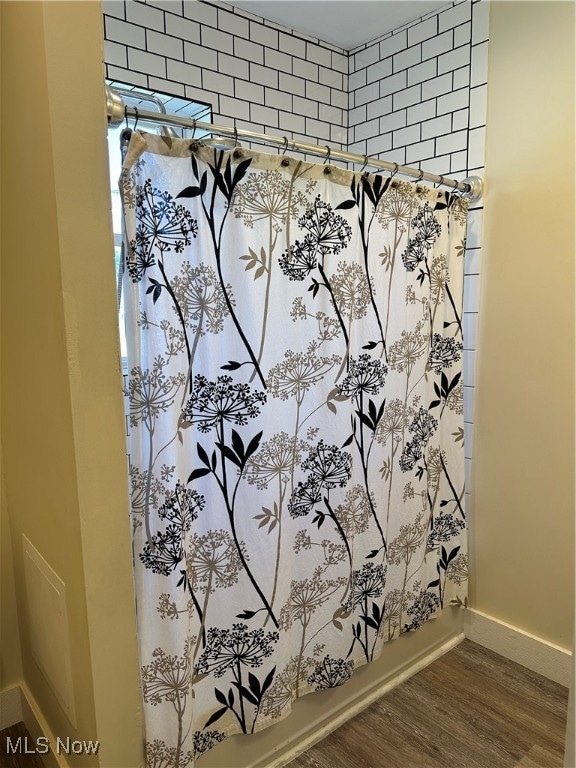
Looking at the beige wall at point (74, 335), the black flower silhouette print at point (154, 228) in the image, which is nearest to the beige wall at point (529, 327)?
the black flower silhouette print at point (154, 228)

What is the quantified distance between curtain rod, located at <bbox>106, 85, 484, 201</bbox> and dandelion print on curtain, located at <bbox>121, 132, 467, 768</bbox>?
0.15 ft

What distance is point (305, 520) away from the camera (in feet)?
5.16

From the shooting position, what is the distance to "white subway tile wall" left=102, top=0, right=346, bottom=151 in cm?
182

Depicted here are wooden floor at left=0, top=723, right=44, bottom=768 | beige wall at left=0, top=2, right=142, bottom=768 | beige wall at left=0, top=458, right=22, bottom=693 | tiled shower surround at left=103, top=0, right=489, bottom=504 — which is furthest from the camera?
tiled shower surround at left=103, top=0, right=489, bottom=504

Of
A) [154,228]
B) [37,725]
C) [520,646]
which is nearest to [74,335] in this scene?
[154,228]

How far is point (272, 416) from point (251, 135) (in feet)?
2.37

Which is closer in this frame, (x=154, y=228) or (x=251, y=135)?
(x=154, y=228)

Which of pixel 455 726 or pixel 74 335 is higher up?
pixel 74 335

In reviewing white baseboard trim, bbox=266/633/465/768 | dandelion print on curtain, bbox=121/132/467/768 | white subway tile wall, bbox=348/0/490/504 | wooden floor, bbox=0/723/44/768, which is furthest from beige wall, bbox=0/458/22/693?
white subway tile wall, bbox=348/0/490/504

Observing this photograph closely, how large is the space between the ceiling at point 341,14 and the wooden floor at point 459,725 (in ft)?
8.41

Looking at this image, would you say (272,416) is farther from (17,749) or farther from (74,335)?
(17,749)

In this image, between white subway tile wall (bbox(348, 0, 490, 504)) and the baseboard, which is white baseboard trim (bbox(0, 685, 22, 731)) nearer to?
the baseboard

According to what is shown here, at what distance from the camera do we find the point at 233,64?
206cm

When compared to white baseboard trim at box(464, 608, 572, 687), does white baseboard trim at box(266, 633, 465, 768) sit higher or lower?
lower
